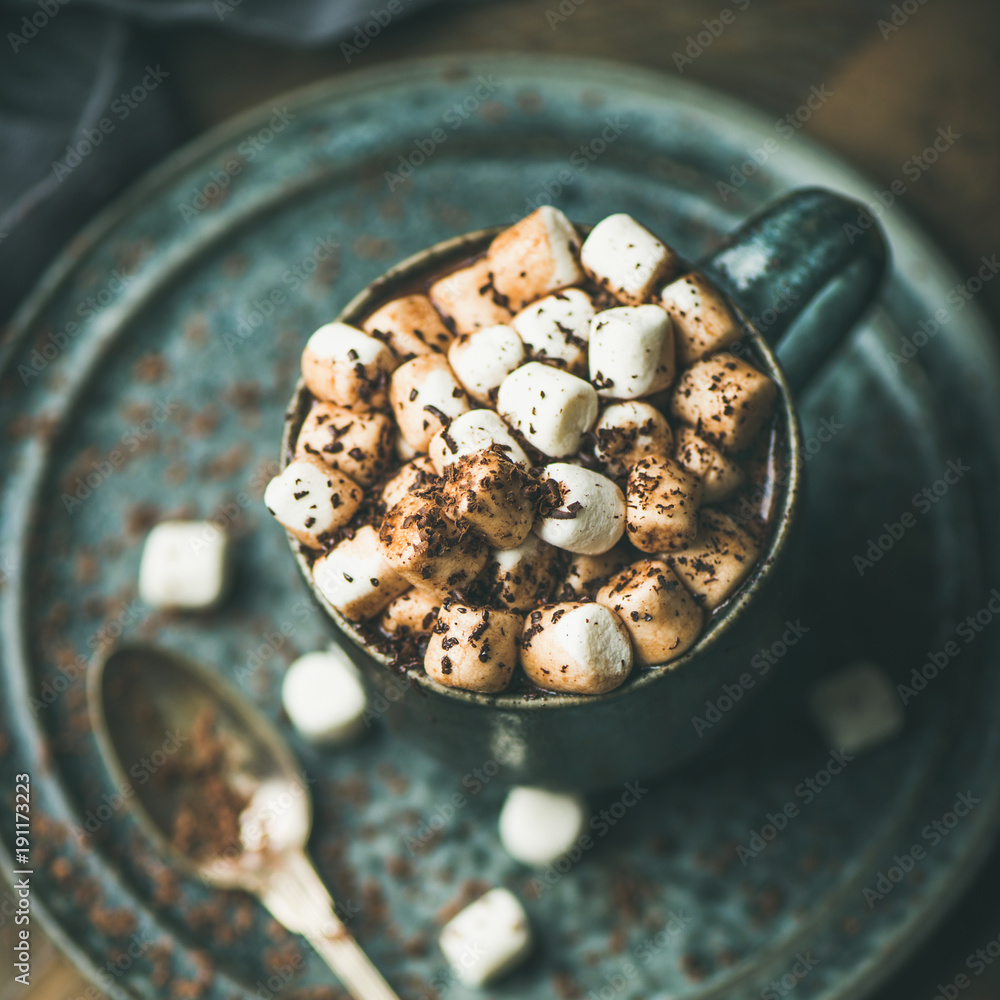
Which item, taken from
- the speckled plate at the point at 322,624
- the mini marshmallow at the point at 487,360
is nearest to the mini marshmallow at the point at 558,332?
the mini marshmallow at the point at 487,360

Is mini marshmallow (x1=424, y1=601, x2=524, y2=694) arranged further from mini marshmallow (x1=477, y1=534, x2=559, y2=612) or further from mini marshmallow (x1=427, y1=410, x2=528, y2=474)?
mini marshmallow (x1=427, y1=410, x2=528, y2=474)

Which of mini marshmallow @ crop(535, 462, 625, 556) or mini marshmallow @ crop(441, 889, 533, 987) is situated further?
mini marshmallow @ crop(441, 889, 533, 987)

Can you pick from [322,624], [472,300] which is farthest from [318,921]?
[472,300]

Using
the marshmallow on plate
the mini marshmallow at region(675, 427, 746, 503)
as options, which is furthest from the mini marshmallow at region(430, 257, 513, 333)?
the mini marshmallow at region(675, 427, 746, 503)

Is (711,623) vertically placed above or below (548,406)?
below

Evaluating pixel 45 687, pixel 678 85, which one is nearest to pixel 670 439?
pixel 678 85

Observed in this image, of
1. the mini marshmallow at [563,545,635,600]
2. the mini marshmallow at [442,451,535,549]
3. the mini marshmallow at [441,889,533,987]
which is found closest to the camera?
the mini marshmallow at [442,451,535,549]

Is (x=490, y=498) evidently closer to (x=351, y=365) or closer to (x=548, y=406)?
(x=548, y=406)
